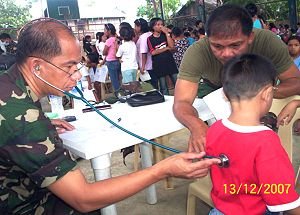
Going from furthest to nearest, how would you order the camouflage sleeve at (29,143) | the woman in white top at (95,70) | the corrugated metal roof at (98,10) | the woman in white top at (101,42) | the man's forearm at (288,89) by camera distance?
the corrugated metal roof at (98,10)
the woman in white top at (101,42)
the woman in white top at (95,70)
the man's forearm at (288,89)
the camouflage sleeve at (29,143)

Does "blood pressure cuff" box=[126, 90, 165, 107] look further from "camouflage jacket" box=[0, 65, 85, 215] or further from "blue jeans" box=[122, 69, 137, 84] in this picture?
"blue jeans" box=[122, 69, 137, 84]

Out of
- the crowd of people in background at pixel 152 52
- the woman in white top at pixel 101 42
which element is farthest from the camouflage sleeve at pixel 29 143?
the woman in white top at pixel 101 42

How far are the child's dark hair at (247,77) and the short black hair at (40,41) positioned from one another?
0.68m

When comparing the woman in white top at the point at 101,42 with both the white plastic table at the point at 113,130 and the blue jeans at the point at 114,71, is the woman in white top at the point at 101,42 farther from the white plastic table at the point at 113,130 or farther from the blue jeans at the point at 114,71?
the white plastic table at the point at 113,130

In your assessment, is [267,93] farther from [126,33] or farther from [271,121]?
[126,33]

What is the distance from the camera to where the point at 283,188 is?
43.6 inches

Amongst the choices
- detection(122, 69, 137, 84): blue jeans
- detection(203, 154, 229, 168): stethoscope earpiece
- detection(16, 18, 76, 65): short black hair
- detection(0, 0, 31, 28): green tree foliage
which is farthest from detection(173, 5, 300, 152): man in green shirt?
detection(0, 0, 31, 28): green tree foliage

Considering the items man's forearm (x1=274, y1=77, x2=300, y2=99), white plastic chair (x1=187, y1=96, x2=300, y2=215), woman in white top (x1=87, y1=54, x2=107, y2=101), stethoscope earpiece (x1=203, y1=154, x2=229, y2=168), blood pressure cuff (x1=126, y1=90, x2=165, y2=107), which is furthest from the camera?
woman in white top (x1=87, y1=54, x2=107, y2=101)

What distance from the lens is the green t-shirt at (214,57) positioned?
6.62 feet

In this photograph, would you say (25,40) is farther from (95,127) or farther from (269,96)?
(269,96)

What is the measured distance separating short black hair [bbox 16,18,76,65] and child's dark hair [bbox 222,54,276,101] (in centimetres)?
68

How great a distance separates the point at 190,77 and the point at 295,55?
2.74 metres
